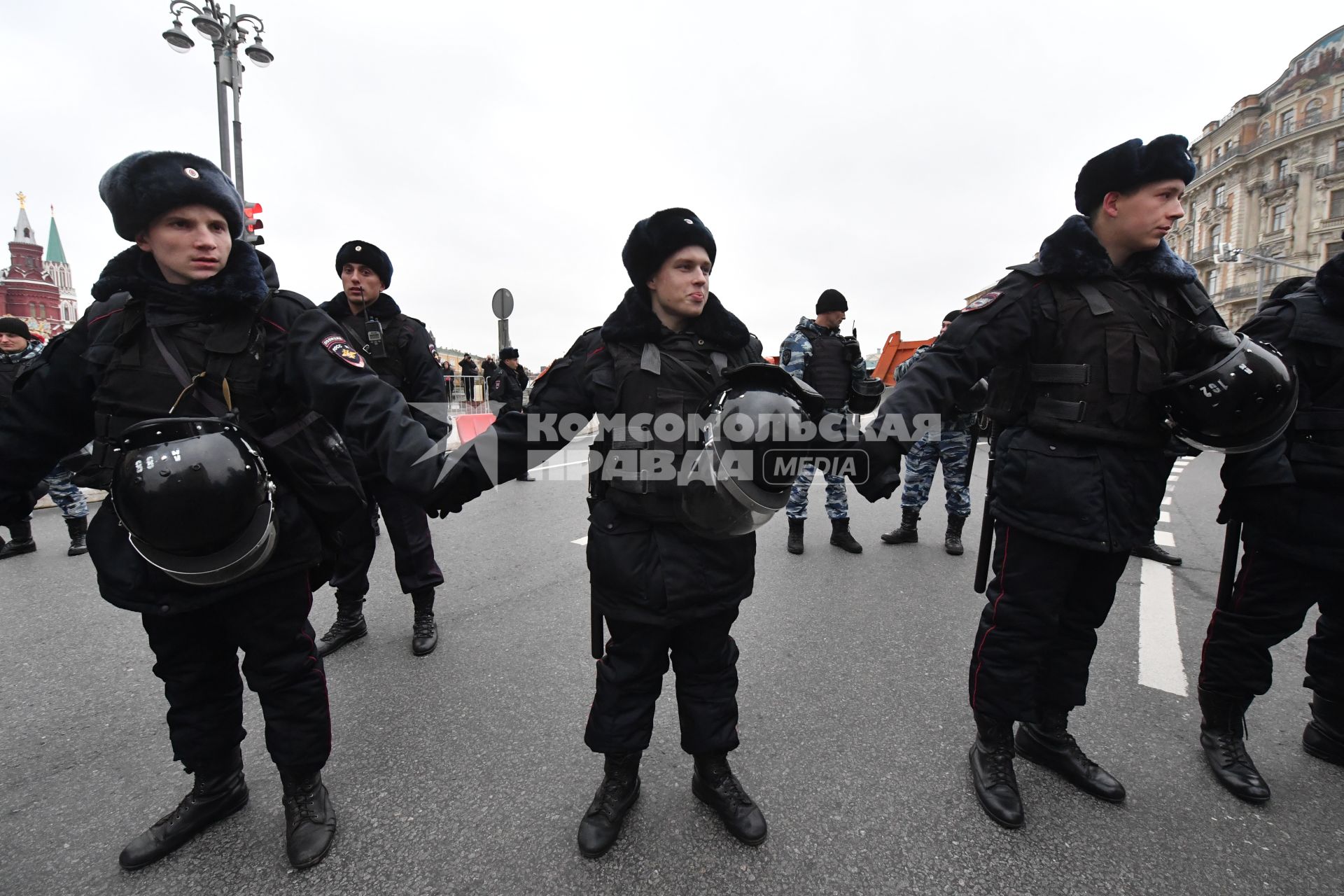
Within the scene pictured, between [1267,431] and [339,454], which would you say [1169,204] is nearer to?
[1267,431]

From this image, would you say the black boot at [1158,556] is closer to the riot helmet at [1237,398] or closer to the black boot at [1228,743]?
the black boot at [1228,743]

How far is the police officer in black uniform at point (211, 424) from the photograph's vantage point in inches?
63.7

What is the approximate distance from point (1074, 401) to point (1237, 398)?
424mm

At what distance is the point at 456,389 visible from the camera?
1984cm

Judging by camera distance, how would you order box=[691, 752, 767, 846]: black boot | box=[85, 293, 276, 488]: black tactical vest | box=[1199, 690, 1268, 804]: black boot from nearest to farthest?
box=[85, 293, 276, 488]: black tactical vest < box=[691, 752, 767, 846]: black boot < box=[1199, 690, 1268, 804]: black boot

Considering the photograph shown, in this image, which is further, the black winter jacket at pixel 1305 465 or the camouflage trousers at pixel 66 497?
the camouflage trousers at pixel 66 497

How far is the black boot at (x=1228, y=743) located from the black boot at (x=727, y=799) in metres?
1.63

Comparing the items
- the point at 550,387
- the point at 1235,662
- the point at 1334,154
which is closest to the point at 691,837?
the point at 550,387

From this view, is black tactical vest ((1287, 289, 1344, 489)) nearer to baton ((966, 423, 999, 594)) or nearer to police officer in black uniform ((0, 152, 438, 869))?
baton ((966, 423, 999, 594))

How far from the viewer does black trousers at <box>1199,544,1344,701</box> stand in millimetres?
2092

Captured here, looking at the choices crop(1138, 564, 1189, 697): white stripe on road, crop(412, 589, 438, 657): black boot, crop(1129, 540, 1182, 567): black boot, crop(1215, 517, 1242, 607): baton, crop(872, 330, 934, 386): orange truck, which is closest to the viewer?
crop(1215, 517, 1242, 607): baton

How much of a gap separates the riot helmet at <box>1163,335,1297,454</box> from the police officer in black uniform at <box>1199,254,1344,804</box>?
8.9 inches

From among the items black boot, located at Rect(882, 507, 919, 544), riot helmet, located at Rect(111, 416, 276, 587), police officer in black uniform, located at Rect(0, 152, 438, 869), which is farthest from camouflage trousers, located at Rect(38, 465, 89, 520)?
black boot, located at Rect(882, 507, 919, 544)

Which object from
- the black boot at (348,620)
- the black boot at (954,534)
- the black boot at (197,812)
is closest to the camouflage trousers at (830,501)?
the black boot at (954,534)
